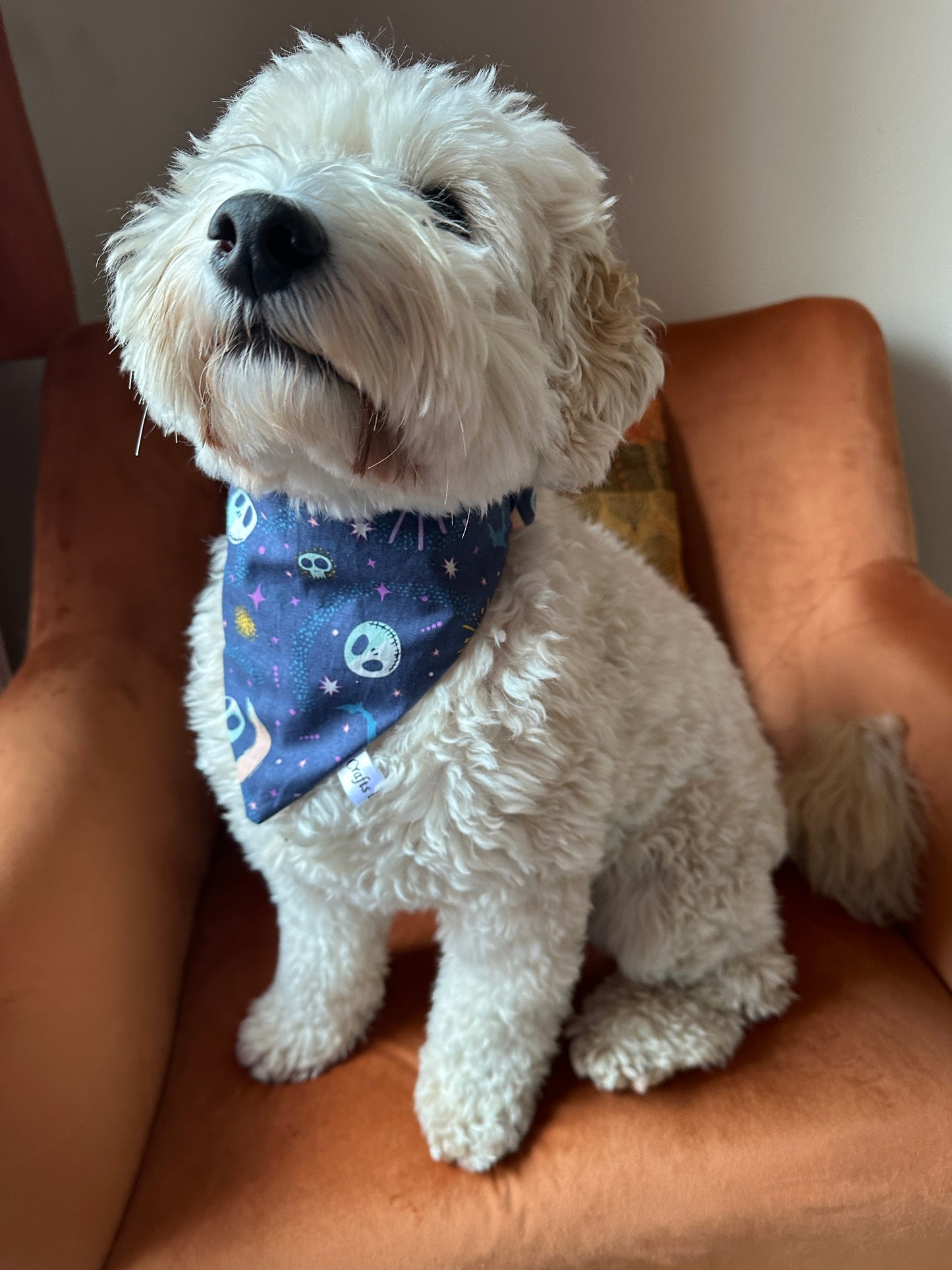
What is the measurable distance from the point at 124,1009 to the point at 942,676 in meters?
1.20

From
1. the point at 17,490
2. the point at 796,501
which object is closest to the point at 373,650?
the point at 796,501

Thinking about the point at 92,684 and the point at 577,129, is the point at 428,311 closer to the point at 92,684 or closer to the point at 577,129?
the point at 92,684

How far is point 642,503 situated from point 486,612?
74 centimetres

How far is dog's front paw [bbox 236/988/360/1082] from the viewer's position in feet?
3.70

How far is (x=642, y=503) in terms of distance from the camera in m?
1.61

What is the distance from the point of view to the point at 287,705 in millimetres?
967

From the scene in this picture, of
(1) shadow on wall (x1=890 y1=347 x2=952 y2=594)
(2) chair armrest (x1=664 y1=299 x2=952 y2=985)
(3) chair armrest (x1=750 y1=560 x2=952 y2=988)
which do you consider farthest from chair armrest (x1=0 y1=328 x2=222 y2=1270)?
(1) shadow on wall (x1=890 y1=347 x2=952 y2=594)

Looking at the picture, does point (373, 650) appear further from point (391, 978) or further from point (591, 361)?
point (391, 978)

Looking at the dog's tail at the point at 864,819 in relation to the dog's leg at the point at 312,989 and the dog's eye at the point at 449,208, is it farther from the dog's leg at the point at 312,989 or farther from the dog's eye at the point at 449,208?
the dog's eye at the point at 449,208

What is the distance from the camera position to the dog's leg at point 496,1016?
3.31 ft

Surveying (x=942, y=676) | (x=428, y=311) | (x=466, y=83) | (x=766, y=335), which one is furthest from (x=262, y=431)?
(x=766, y=335)

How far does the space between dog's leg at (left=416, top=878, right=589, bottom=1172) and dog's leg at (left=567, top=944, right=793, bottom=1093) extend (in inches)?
2.7

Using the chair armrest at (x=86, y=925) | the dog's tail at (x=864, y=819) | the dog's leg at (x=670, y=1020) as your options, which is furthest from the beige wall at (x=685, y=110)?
the dog's leg at (x=670, y=1020)

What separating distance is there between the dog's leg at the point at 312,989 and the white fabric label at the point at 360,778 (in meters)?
0.24
